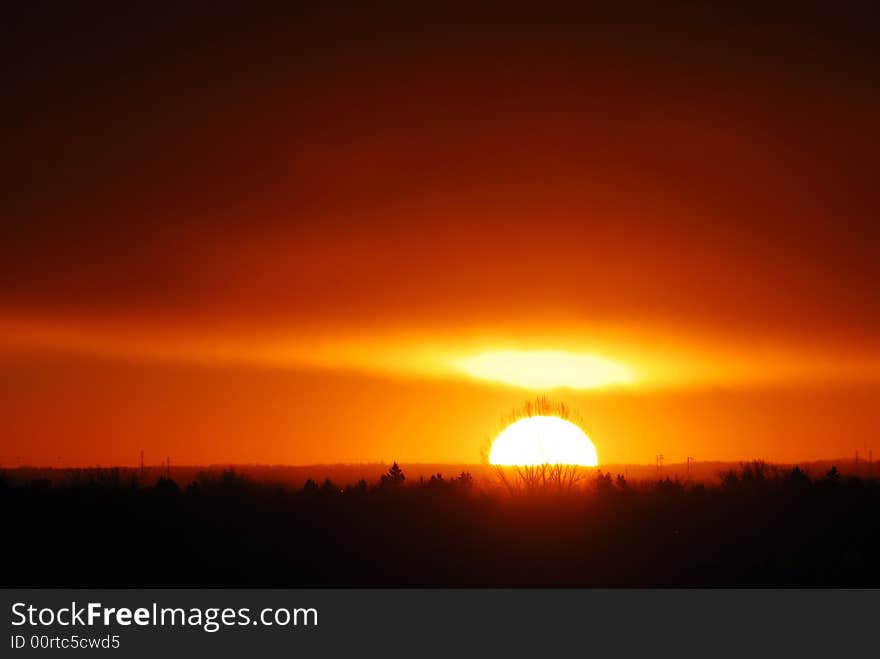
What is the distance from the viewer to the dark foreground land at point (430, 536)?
2556 cm

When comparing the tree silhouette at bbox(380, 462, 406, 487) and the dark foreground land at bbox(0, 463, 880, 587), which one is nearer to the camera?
the dark foreground land at bbox(0, 463, 880, 587)

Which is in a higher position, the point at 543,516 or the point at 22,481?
the point at 22,481

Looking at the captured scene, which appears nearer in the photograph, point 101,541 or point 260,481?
point 101,541

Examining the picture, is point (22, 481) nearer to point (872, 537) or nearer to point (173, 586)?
point (173, 586)

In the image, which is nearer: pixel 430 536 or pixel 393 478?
pixel 430 536

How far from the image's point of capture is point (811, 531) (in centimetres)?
2920

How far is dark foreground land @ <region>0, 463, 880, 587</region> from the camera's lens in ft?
83.9

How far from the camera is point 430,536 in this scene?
28812 mm

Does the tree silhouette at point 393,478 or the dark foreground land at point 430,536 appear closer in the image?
the dark foreground land at point 430,536
